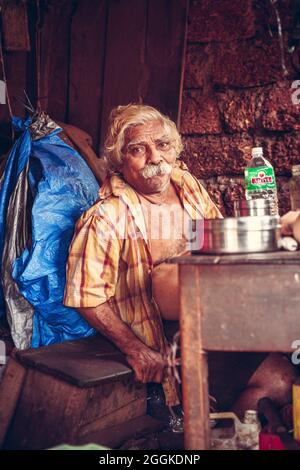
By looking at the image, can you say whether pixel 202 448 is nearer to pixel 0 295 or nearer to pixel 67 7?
pixel 0 295

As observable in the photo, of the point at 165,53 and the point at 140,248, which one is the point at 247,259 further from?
the point at 165,53

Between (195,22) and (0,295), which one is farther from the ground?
(195,22)

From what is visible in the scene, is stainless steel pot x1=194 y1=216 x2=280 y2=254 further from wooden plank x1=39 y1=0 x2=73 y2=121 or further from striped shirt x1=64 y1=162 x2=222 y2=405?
wooden plank x1=39 y1=0 x2=73 y2=121

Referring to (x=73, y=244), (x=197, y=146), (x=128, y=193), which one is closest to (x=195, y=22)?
(x=197, y=146)

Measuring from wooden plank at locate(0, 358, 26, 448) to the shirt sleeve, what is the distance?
39 centimetres

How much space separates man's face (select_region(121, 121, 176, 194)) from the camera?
310 centimetres

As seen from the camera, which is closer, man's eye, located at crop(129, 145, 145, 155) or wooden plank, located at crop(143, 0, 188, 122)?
man's eye, located at crop(129, 145, 145, 155)

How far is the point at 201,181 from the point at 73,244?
1.18 meters

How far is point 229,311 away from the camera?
206 centimetres

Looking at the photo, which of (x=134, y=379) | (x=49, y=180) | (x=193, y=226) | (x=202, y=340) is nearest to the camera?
(x=202, y=340)

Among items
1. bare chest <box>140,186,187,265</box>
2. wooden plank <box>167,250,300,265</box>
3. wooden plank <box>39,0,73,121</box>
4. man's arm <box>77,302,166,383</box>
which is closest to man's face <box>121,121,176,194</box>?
bare chest <box>140,186,187,265</box>

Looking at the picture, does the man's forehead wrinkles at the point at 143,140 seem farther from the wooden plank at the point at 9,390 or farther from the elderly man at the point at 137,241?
the wooden plank at the point at 9,390

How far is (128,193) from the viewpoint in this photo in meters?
3.11

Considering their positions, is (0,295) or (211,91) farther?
(211,91)
